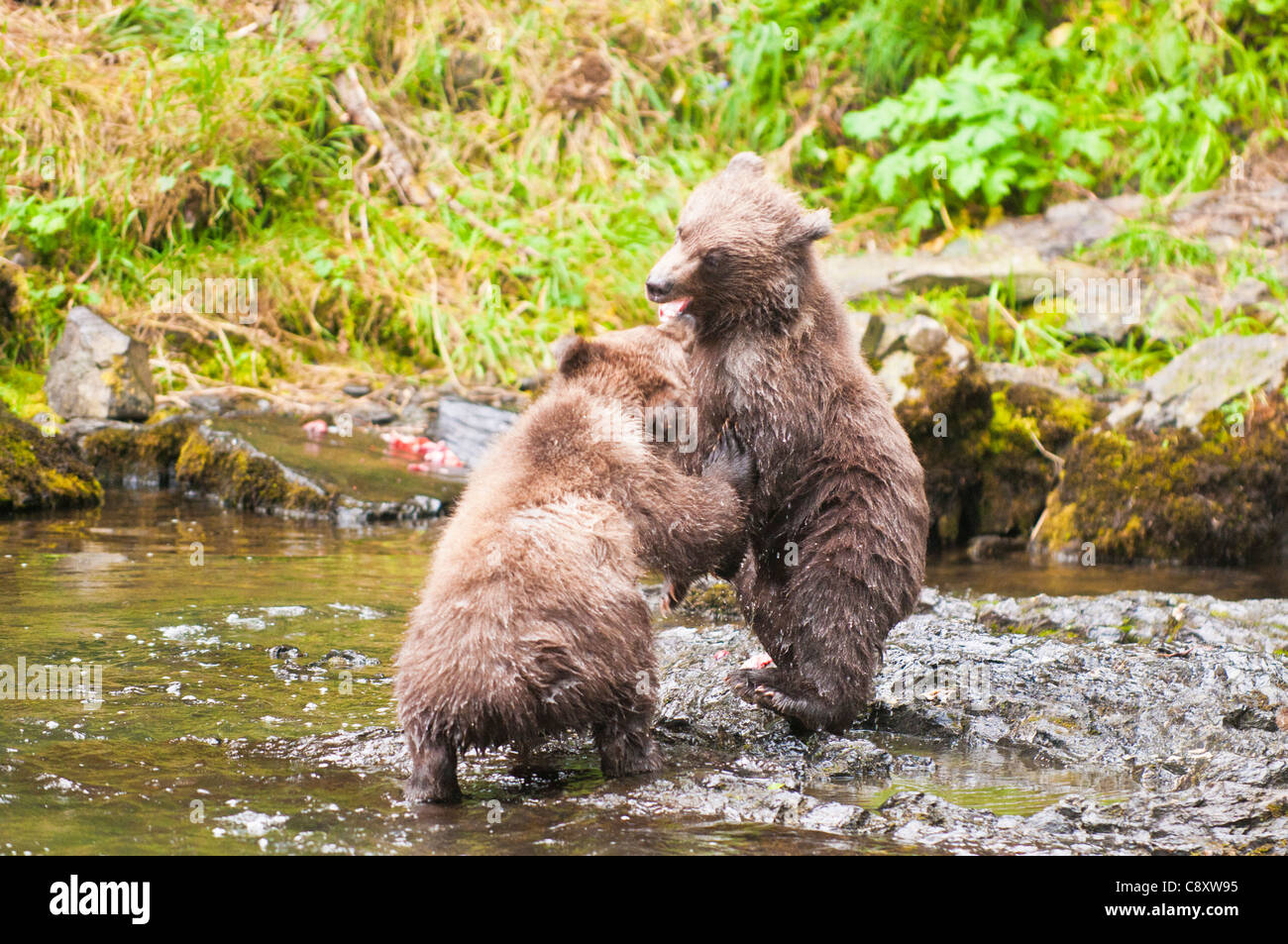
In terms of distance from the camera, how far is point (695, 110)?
580 inches

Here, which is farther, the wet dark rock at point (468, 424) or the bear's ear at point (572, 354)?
the wet dark rock at point (468, 424)

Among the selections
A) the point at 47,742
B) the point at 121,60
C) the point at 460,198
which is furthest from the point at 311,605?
the point at 121,60

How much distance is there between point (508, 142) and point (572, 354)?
9922mm

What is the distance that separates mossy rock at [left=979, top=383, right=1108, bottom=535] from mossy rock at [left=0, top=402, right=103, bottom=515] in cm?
628

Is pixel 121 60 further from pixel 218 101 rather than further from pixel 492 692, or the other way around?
pixel 492 692

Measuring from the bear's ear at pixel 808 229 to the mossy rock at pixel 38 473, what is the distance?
6042mm

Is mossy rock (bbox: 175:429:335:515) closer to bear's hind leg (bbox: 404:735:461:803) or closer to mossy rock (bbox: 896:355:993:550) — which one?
mossy rock (bbox: 896:355:993:550)

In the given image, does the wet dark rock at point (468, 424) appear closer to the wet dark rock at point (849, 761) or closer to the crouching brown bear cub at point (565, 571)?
the crouching brown bear cub at point (565, 571)

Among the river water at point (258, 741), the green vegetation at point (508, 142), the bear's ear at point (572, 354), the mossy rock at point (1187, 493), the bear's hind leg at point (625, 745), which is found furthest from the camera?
the green vegetation at point (508, 142)

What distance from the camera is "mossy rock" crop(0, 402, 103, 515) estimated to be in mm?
8789

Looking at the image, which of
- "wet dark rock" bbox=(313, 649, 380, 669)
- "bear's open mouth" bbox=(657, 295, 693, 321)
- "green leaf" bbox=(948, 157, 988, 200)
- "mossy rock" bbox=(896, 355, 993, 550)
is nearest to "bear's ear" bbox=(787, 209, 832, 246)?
"bear's open mouth" bbox=(657, 295, 693, 321)

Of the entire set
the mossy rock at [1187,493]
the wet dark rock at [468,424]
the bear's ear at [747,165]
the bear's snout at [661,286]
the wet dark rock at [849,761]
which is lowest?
the wet dark rock at [849,761]

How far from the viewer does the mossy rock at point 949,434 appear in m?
9.23

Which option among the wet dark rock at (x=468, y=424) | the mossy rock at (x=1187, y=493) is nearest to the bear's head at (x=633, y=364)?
the mossy rock at (x=1187, y=493)
